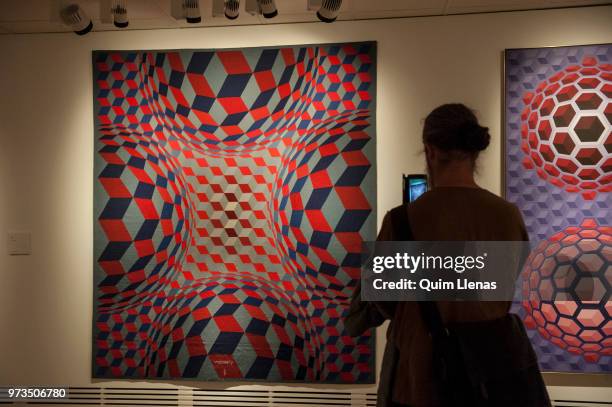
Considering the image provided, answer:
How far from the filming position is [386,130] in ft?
8.32

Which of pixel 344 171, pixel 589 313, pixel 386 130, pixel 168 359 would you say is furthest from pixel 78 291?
pixel 589 313

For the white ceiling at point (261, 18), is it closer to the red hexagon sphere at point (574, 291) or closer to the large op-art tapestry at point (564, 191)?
the large op-art tapestry at point (564, 191)

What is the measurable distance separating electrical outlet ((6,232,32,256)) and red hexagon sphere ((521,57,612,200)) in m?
2.85

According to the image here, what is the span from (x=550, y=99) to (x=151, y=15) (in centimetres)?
217

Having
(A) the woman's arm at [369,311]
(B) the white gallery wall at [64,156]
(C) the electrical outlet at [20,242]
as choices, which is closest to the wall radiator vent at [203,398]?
(B) the white gallery wall at [64,156]

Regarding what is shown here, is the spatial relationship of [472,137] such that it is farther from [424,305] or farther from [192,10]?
[192,10]

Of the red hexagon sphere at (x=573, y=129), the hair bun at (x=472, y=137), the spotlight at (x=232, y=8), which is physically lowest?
the hair bun at (x=472, y=137)

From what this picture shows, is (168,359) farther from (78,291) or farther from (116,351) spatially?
(78,291)

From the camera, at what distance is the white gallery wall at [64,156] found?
8.32 feet

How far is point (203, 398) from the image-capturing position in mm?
2584

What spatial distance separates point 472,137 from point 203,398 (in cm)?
215

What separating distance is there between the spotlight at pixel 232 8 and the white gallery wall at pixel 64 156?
0.97 feet

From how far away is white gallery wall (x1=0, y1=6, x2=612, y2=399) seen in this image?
2537 millimetres

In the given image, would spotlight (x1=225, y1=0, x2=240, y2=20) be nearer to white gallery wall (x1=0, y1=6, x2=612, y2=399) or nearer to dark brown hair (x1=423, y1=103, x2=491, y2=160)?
white gallery wall (x1=0, y1=6, x2=612, y2=399)
